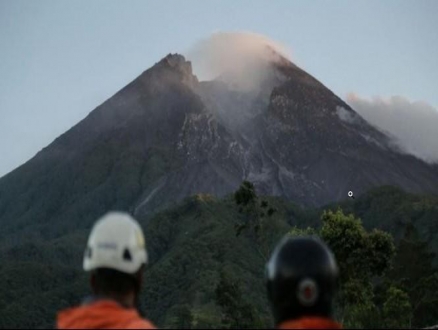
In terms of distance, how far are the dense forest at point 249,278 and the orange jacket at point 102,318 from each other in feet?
92.8

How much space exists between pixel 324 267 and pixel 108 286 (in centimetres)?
145

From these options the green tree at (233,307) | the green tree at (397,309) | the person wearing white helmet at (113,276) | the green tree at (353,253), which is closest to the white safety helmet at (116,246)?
the person wearing white helmet at (113,276)

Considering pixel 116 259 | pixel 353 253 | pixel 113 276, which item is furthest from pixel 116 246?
pixel 353 253

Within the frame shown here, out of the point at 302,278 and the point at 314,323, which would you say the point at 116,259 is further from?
the point at 314,323

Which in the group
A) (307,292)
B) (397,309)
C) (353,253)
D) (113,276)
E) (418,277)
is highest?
(353,253)

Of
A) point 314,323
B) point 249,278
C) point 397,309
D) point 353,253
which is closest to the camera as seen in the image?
point 314,323

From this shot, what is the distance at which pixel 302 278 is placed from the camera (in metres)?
4.38

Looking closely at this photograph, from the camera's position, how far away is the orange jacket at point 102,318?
4.43m

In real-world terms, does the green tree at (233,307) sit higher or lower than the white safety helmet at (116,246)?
lower

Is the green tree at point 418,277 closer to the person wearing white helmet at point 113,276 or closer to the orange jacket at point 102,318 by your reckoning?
the person wearing white helmet at point 113,276

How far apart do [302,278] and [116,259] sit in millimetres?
1273

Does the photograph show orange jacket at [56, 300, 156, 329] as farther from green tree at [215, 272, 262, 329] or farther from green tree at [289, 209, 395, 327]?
green tree at [215, 272, 262, 329]

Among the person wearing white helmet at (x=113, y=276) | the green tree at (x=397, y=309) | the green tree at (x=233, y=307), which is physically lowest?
the green tree at (x=397, y=309)

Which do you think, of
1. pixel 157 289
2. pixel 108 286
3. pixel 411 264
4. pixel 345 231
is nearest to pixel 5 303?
pixel 157 289
